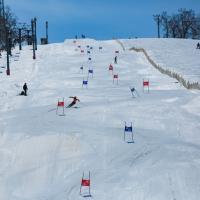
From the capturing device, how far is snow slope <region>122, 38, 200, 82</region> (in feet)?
170

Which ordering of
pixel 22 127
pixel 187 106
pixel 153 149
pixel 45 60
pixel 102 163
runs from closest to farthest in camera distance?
pixel 102 163 < pixel 153 149 < pixel 22 127 < pixel 187 106 < pixel 45 60

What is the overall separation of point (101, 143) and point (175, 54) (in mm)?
51554

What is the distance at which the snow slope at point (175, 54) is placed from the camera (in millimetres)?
51906

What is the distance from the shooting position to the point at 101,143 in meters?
21.9

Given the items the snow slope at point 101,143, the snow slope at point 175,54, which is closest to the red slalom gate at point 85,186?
the snow slope at point 101,143

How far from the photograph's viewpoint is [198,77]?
150 ft

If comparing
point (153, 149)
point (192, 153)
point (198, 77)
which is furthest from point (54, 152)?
point (198, 77)

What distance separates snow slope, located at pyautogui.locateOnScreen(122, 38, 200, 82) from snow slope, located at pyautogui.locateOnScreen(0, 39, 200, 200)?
10.8m

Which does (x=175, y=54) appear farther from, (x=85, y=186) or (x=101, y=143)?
(x=85, y=186)

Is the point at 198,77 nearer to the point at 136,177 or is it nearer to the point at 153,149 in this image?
the point at 153,149

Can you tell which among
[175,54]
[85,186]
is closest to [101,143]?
[85,186]

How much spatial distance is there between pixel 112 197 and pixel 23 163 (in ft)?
15.6

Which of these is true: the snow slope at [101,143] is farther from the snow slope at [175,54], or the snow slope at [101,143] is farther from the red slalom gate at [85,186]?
the snow slope at [175,54]

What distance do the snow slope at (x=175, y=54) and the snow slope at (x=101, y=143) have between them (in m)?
10.8
